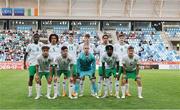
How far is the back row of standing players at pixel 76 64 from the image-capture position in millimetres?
16875

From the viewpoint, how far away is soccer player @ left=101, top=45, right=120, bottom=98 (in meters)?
17.3

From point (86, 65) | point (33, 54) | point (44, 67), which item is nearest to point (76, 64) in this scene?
point (86, 65)

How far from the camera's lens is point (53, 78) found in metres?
17.4

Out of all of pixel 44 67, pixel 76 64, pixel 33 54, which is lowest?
pixel 44 67

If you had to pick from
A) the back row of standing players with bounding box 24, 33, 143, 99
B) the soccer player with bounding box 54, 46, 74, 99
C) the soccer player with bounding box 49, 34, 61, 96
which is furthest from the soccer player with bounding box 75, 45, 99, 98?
the soccer player with bounding box 49, 34, 61, 96

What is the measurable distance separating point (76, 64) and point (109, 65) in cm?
127

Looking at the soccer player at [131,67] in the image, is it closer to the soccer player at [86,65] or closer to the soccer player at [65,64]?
the soccer player at [86,65]

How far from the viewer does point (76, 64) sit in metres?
17.3

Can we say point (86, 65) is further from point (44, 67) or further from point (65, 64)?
point (44, 67)

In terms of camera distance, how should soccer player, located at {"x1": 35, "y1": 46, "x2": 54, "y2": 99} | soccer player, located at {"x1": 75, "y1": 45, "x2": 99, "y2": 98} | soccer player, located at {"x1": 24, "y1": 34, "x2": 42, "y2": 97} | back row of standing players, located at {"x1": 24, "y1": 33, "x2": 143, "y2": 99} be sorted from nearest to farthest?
soccer player, located at {"x1": 35, "y1": 46, "x2": 54, "y2": 99}
back row of standing players, located at {"x1": 24, "y1": 33, "x2": 143, "y2": 99}
soccer player, located at {"x1": 75, "y1": 45, "x2": 99, "y2": 98}
soccer player, located at {"x1": 24, "y1": 34, "x2": 42, "y2": 97}

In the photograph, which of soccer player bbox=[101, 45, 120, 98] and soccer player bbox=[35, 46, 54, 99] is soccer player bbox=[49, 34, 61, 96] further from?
soccer player bbox=[101, 45, 120, 98]

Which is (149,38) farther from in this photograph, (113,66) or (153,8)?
(113,66)

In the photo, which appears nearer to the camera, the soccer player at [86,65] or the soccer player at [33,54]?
the soccer player at [86,65]

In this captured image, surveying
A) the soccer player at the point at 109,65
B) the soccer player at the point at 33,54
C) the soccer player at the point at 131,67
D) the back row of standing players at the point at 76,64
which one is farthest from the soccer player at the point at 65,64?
the soccer player at the point at 131,67
